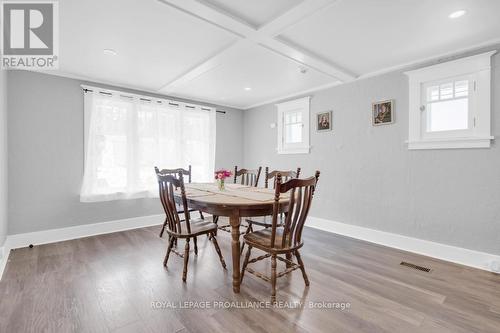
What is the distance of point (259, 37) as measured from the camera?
237 centimetres

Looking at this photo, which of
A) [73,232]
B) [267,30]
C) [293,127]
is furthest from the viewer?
[293,127]

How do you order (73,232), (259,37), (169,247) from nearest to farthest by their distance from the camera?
(259,37), (169,247), (73,232)

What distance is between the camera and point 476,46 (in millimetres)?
2541

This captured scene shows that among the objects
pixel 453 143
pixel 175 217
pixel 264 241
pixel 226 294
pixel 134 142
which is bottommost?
pixel 226 294

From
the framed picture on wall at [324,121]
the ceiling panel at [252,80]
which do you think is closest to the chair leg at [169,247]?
the ceiling panel at [252,80]

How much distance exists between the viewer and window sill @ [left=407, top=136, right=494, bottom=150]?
8.29 ft

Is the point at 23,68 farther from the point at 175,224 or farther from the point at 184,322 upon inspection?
the point at 184,322

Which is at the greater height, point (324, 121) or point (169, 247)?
point (324, 121)

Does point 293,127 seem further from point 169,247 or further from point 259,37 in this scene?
point 169,247

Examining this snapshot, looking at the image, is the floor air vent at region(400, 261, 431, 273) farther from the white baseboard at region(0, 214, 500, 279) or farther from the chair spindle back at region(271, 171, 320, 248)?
the chair spindle back at region(271, 171, 320, 248)

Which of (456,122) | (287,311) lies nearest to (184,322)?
(287,311)

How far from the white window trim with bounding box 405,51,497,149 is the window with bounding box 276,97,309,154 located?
5.31ft

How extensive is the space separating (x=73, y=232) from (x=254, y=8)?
378 centimetres

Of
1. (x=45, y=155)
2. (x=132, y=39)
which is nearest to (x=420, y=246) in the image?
(x=132, y=39)
